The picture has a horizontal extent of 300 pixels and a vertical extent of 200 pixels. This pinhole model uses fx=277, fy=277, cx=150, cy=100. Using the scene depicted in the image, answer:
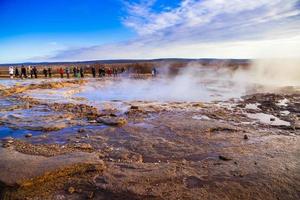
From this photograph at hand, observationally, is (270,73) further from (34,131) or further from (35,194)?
(35,194)

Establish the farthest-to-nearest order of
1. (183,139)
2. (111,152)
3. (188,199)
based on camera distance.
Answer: (183,139), (111,152), (188,199)

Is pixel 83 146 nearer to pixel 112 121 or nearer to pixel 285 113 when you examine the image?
pixel 112 121

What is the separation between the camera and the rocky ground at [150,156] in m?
3.88

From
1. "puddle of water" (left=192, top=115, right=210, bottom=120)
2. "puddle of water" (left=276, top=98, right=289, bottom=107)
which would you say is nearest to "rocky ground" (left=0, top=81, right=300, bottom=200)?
"puddle of water" (left=192, top=115, right=210, bottom=120)

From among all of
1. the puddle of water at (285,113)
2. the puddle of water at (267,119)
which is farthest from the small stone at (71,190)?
the puddle of water at (285,113)

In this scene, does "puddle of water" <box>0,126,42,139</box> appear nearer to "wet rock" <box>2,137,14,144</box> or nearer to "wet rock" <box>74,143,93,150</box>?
"wet rock" <box>2,137,14,144</box>

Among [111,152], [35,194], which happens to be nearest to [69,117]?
[111,152]

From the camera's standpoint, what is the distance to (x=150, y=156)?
527 cm

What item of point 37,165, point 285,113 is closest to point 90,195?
point 37,165

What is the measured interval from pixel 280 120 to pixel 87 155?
238 inches

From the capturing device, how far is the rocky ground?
3.88m

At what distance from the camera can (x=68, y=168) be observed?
14.4ft

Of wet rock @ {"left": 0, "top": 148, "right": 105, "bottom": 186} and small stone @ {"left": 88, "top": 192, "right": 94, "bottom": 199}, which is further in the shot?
wet rock @ {"left": 0, "top": 148, "right": 105, "bottom": 186}

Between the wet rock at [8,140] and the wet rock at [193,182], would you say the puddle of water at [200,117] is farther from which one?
the wet rock at [8,140]
